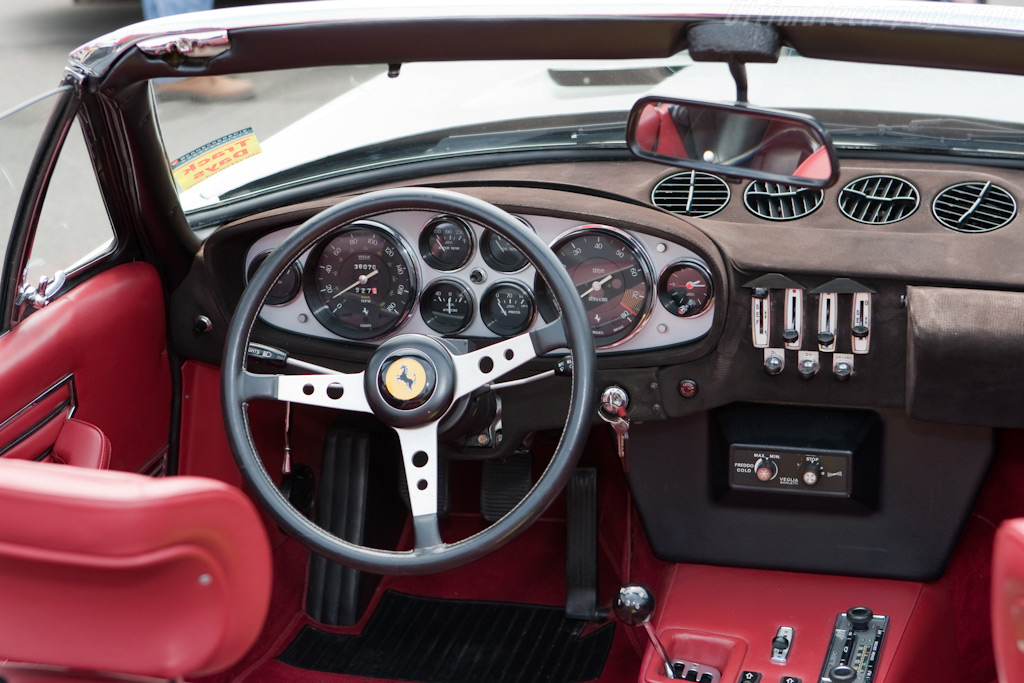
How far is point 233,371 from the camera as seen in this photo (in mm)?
2002

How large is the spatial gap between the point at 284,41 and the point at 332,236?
0.62 meters

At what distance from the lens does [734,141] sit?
1876 mm

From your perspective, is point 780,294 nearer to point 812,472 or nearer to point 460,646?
point 812,472

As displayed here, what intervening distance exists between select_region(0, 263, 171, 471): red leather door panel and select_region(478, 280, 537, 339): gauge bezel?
0.79 m

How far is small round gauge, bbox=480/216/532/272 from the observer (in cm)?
240

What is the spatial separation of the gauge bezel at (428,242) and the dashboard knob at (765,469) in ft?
2.86

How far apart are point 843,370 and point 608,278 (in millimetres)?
550

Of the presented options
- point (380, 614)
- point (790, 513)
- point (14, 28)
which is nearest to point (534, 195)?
point (790, 513)

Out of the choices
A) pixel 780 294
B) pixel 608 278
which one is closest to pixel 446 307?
pixel 608 278

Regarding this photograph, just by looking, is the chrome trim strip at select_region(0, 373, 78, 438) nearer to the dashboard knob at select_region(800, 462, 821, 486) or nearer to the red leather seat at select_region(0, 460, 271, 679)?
the red leather seat at select_region(0, 460, 271, 679)

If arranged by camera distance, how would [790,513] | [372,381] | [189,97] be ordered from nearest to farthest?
[372,381]
[790,513]
[189,97]

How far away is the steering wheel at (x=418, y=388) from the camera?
1909mm

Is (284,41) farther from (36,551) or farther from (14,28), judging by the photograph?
(14,28)

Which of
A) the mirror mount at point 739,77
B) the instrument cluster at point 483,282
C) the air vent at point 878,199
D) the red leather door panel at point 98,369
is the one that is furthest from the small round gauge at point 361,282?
the air vent at point 878,199
